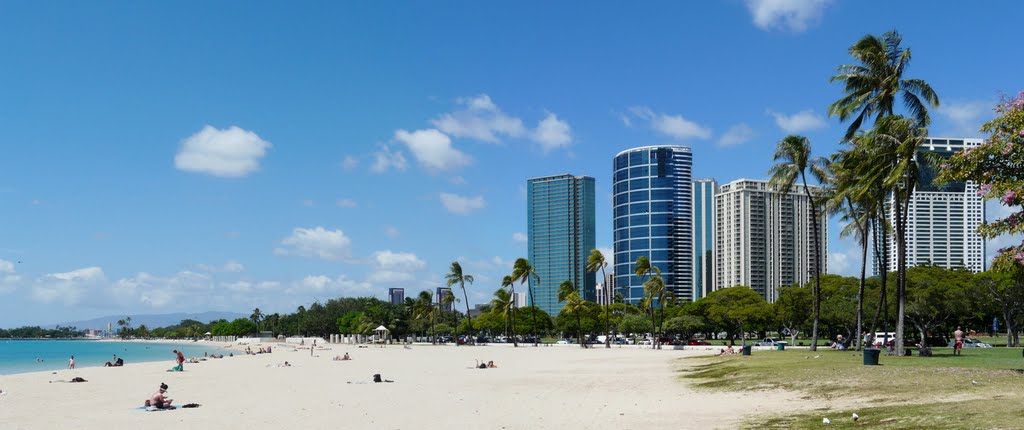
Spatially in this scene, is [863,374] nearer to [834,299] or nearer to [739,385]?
[739,385]

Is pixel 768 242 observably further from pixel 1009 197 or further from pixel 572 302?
pixel 1009 197

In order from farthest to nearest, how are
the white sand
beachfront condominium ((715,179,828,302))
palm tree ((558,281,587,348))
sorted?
beachfront condominium ((715,179,828,302)) → palm tree ((558,281,587,348)) → the white sand

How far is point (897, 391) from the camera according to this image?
1780cm

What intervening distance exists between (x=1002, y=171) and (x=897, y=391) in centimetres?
598

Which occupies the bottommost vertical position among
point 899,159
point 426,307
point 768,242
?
point 426,307

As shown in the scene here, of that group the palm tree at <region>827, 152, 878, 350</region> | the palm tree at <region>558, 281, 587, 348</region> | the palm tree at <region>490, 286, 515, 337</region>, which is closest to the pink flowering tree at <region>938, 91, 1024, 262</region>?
the palm tree at <region>827, 152, 878, 350</region>

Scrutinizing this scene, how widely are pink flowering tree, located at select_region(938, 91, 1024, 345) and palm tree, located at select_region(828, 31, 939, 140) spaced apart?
45.2 ft

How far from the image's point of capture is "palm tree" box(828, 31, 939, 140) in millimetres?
33156

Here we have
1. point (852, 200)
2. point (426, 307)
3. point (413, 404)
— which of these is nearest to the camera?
point (413, 404)

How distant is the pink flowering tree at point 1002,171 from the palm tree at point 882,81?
45.2 ft

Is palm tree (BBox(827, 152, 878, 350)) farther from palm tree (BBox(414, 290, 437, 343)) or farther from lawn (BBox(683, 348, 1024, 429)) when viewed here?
palm tree (BBox(414, 290, 437, 343))

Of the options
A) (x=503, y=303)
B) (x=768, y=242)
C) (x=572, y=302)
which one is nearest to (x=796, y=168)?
(x=572, y=302)

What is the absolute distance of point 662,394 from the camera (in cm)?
2314

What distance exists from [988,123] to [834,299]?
5274 cm
